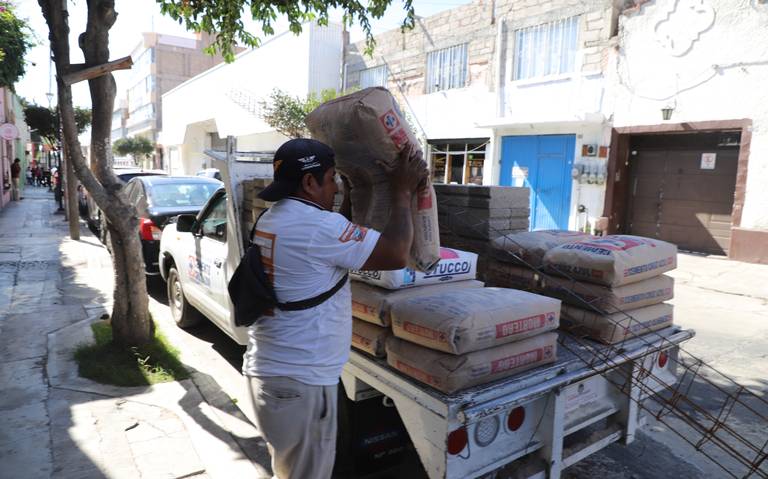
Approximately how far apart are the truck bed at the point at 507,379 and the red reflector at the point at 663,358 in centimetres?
6

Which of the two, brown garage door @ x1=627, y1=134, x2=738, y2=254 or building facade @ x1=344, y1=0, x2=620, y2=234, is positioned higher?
building facade @ x1=344, y1=0, x2=620, y2=234

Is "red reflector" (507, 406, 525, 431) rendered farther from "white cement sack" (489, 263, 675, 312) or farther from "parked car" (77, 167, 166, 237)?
"parked car" (77, 167, 166, 237)

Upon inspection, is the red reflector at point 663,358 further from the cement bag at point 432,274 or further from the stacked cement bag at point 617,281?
the cement bag at point 432,274

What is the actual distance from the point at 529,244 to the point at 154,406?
9.40 ft

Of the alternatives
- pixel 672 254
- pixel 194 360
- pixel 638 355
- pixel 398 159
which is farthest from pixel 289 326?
pixel 194 360

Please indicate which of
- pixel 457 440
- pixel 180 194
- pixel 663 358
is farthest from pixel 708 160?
pixel 457 440

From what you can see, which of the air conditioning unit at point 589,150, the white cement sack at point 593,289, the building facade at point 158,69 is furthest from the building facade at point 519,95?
the building facade at point 158,69

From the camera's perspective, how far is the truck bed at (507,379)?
81.5 inches

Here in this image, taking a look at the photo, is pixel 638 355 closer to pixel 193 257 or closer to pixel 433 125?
pixel 193 257

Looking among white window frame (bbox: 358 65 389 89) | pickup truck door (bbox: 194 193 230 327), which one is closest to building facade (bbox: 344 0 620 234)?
white window frame (bbox: 358 65 389 89)

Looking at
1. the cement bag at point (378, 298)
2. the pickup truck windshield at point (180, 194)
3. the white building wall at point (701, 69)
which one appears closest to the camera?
the cement bag at point (378, 298)

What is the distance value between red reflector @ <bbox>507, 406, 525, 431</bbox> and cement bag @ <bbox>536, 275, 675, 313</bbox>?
93cm

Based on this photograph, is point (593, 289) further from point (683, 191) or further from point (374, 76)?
point (374, 76)

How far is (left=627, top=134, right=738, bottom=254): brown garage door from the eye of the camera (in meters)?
10.6
